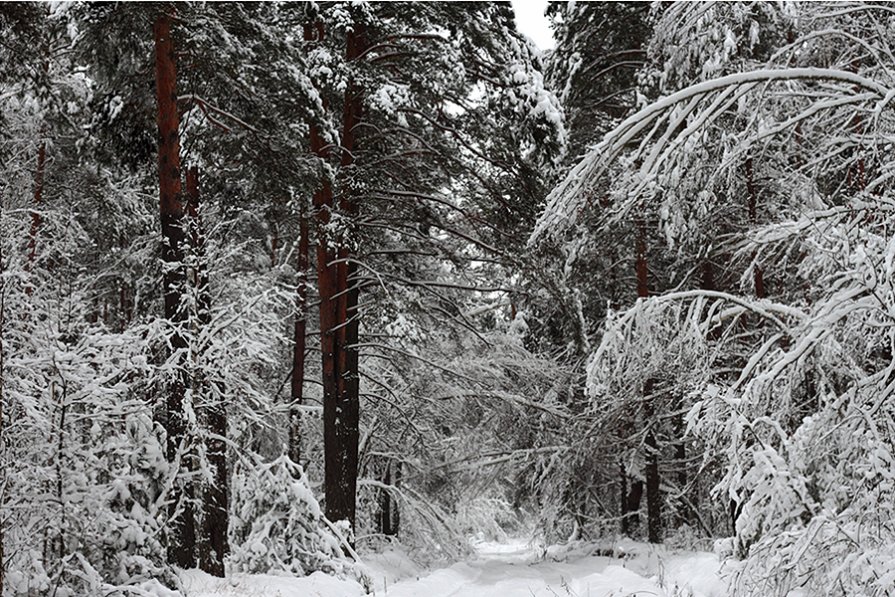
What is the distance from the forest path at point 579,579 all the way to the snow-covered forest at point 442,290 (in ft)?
0.61

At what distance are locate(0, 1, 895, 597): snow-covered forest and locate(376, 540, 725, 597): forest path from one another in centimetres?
19

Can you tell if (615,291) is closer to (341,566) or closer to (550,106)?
(550,106)

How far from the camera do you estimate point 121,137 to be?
1081 centimetres

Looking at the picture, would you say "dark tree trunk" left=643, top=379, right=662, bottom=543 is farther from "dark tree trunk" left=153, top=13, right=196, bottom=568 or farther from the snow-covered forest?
"dark tree trunk" left=153, top=13, right=196, bottom=568

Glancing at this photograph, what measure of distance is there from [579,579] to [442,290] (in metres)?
8.06

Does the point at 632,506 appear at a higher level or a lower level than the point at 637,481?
lower

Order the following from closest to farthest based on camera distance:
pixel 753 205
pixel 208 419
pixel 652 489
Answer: pixel 208 419 < pixel 753 205 < pixel 652 489

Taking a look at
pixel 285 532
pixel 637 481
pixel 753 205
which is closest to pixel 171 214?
pixel 285 532

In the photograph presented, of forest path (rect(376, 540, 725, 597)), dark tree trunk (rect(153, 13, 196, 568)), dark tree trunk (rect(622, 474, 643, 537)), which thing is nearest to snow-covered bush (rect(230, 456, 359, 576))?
forest path (rect(376, 540, 725, 597))

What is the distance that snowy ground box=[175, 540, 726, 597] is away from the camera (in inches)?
349

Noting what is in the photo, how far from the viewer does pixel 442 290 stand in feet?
61.9

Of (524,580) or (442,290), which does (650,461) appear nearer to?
(524,580)

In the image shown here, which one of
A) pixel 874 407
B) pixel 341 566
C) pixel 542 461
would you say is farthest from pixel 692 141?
pixel 542 461

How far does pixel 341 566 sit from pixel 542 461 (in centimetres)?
741
